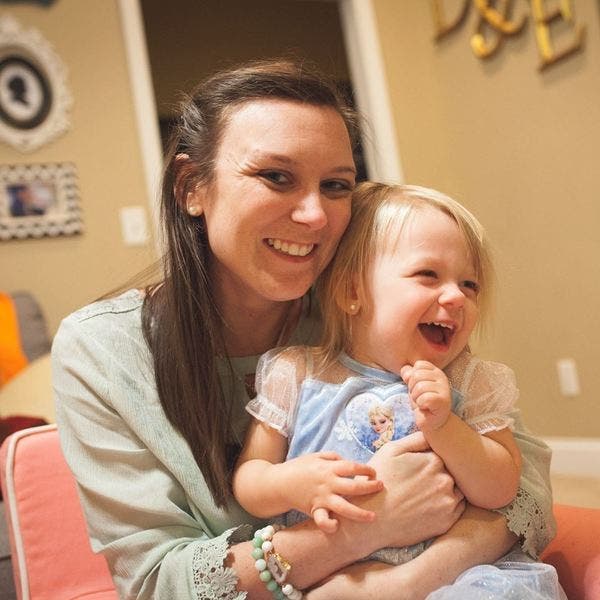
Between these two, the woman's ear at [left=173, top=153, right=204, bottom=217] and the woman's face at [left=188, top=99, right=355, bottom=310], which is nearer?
the woman's face at [left=188, top=99, right=355, bottom=310]

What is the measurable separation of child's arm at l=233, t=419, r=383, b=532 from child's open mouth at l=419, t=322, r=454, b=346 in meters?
0.22

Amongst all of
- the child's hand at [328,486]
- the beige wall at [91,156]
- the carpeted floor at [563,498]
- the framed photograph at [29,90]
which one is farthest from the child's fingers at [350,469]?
the framed photograph at [29,90]

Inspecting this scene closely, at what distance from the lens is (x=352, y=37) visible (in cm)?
376

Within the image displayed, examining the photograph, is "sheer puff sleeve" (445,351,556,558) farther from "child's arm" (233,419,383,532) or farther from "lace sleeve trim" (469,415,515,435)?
"child's arm" (233,419,383,532)

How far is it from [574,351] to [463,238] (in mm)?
Result: 2230

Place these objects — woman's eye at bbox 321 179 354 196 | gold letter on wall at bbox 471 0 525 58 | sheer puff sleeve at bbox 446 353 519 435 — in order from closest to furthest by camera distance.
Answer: sheer puff sleeve at bbox 446 353 519 435
woman's eye at bbox 321 179 354 196
gold letter on wall at bbox 471 0 525 58

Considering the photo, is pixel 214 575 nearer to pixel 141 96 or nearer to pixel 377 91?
pixel 141 96

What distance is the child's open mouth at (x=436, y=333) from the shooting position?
1097 millimetres

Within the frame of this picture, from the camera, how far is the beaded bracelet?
3.25 feet

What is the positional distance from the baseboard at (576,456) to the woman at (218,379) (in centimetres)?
210

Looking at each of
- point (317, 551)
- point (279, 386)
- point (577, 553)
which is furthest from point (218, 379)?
point (577, 553)

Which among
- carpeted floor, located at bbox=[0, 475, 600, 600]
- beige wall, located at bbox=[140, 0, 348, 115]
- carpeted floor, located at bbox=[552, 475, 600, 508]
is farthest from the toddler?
beige wall, located at bbox=[140, 0, 348, 115]

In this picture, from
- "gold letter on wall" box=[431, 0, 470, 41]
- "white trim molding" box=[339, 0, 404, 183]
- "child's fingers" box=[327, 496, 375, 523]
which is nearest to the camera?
"child's fingers" box=[327, 496, 375, 523]

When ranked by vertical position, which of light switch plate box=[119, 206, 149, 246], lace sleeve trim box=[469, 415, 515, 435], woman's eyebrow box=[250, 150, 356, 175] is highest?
light switch plate box=[119, 206, 149, 246]
